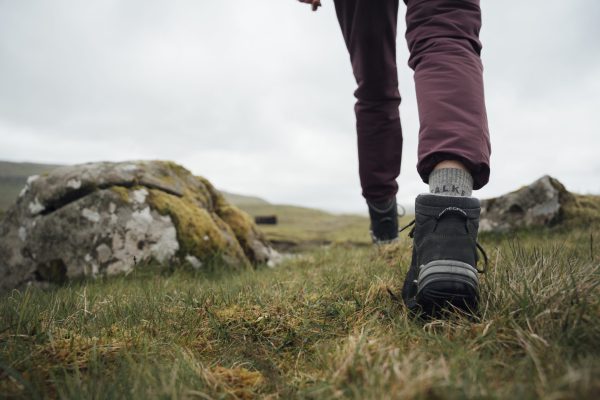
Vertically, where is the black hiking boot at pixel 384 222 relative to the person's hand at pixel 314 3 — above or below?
below

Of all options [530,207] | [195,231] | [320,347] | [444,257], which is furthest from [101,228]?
[530,207]

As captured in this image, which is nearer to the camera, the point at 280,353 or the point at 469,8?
the point at 280,353

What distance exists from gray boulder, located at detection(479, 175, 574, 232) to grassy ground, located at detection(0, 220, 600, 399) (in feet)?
16.0

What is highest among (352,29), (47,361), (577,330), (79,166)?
(352,29)

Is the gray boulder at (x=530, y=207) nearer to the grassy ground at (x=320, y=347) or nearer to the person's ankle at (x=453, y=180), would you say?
the grassy ground at (x=320, y=347)

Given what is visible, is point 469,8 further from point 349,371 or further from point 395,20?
point 349,371

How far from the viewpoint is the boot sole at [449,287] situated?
164 centimetres

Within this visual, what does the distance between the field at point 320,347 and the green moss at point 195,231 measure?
3146mm

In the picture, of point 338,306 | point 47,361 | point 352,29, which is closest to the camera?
point 47,361

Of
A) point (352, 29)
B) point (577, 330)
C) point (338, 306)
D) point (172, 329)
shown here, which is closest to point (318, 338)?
point (338, 306)

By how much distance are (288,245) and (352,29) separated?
13.8 metres

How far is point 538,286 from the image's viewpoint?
5.65 ft

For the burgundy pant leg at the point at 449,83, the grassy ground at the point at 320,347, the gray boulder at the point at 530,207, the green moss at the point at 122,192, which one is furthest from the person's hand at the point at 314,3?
the gray boulder at the point at 530,207

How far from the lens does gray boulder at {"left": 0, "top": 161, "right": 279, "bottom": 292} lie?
5184 mm
